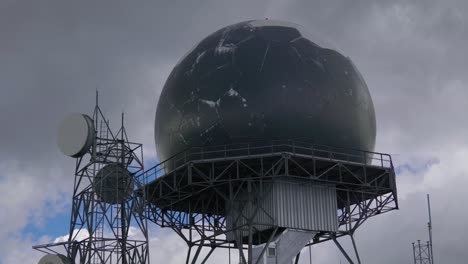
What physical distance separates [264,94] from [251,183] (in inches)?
179

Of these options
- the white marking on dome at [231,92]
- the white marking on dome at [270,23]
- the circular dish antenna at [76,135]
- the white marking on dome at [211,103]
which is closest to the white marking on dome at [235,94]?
the white marking on dome at [231,92]

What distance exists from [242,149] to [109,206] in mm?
7908

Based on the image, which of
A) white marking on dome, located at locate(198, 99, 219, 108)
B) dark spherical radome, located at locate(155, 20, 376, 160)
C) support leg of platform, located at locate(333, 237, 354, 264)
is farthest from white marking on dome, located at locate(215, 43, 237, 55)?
support leg of platform, located at locate(333, 237, 354, 264)

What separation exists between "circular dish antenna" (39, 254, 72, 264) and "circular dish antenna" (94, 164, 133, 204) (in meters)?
3.75

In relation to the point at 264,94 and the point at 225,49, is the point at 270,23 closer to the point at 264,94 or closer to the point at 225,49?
the point at 225,49

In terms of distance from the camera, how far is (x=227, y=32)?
42188 millimetres

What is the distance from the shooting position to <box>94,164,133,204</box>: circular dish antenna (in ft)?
137

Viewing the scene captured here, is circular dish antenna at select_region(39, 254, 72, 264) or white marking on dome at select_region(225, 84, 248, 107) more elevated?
white marking on dome at select_region(225, 84, 248, 107)

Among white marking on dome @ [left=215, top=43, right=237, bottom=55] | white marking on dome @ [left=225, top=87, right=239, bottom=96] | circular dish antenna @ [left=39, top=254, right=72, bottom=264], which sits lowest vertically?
circular dish antenna @ [left=39, top=254, right=72, bottom=264]

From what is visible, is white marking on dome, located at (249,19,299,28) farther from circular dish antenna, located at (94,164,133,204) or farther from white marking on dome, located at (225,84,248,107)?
circular dish antenna, located at (94,164,133,204)

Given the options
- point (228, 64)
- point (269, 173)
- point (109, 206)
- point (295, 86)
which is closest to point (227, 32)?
point (228, 64)

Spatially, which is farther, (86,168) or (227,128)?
(86,168)

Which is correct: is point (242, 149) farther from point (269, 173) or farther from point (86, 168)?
point (86, 168)

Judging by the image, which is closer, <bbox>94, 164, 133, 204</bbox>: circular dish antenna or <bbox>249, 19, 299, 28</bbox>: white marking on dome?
<bbox>94, 164, 133, 204</bbox>: circular dish antenna
